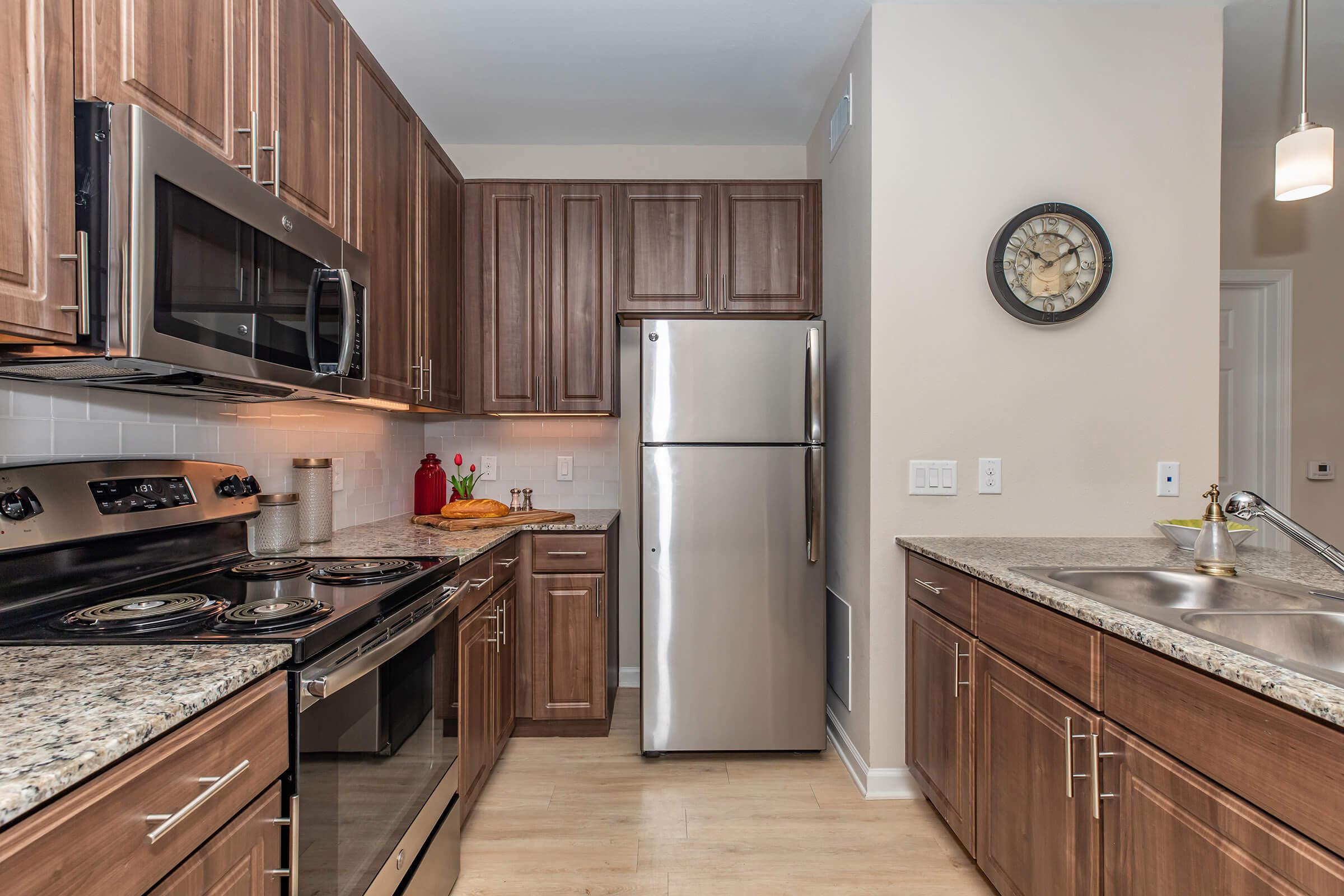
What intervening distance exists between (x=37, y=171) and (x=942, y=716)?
90.4 inches

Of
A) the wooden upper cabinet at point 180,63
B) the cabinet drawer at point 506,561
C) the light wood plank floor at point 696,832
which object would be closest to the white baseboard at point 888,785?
the light wood plank floor at point 696,832

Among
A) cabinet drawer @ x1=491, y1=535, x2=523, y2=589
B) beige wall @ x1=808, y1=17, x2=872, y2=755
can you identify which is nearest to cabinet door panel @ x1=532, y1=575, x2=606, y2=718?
cabinet drawer @ x1=491, y1=535, x2=523, y2=589

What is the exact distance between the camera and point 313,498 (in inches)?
88.5

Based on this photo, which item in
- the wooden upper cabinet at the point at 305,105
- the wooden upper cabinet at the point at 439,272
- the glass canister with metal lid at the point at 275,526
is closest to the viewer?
the wooden upper cabinet at the point at 305,105

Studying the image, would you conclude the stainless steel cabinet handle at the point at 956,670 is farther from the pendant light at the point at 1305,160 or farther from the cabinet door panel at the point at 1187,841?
the pendant light at the point at 1305,160

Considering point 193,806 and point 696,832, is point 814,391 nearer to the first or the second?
point 696,832

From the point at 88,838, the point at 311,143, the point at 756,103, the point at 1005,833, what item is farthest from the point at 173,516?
the point at 756,103

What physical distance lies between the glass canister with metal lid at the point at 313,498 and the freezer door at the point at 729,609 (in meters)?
1.09

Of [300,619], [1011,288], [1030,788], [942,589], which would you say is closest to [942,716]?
[942,589]

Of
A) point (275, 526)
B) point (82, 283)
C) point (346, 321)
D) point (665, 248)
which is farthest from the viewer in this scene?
point (665, 248)

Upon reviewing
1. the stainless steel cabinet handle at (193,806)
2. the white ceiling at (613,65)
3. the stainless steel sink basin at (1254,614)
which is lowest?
the stainless steel cabinet handle at (193,806)

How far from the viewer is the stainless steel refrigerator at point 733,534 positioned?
2635 millimetres

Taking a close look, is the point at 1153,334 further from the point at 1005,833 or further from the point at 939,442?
the point at 1005,833

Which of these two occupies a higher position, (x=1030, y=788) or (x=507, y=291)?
(x=507, y=291)
